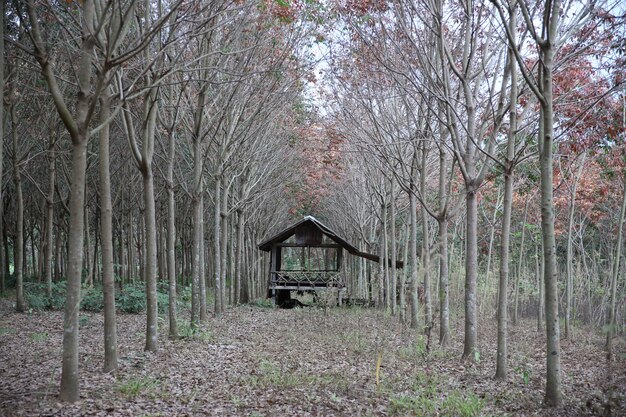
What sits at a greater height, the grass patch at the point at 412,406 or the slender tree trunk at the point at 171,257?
the slender tree trunk at the point at 171,257

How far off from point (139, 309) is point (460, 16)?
12.5 m

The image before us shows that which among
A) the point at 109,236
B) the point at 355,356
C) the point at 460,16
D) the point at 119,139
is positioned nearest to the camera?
the point at 109,236

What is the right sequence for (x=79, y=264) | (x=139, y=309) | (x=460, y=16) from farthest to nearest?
(x=139, y=309) < (x=460, y=16) < (x=79, y=264)

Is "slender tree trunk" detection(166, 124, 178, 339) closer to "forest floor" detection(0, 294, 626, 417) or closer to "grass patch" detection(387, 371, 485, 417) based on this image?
"forest floor" detection(0, 294, 626, 417)

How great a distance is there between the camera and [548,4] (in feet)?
20.5

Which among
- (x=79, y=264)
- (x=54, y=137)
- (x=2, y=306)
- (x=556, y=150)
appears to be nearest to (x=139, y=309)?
(x=2, y=306)

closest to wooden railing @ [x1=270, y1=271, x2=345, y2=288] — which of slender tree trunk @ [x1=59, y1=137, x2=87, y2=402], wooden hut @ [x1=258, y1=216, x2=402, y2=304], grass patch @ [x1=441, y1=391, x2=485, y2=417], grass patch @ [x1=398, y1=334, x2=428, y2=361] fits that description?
wooden hut @ [x1=258, y1=216, x2=402, y2=304]

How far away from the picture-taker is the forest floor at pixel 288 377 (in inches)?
247

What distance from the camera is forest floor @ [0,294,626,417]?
247 inches

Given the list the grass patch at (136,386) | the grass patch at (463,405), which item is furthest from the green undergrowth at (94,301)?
the grass patch at (463,405)

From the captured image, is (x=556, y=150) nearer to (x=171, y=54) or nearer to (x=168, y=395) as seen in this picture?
(x=171, y=54)

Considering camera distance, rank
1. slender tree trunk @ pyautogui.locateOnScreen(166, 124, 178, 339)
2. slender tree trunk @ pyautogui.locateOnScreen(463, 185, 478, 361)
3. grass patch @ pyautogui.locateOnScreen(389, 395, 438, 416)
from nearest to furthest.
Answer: grass patch @ pyautogui.locateOnScreen(389, 395, 438, 416) → slender tree trunk @ pyautogui.locateOnScreen(463, 185, 478, 361) → slender tree trunk @ pyautogui.locateOnScreen(166, 124, 178, 339)

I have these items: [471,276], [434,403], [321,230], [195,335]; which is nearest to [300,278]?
[321,230]

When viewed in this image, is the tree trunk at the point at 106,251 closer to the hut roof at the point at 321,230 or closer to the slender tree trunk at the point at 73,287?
the slender tree trunk at the point at 73,287
